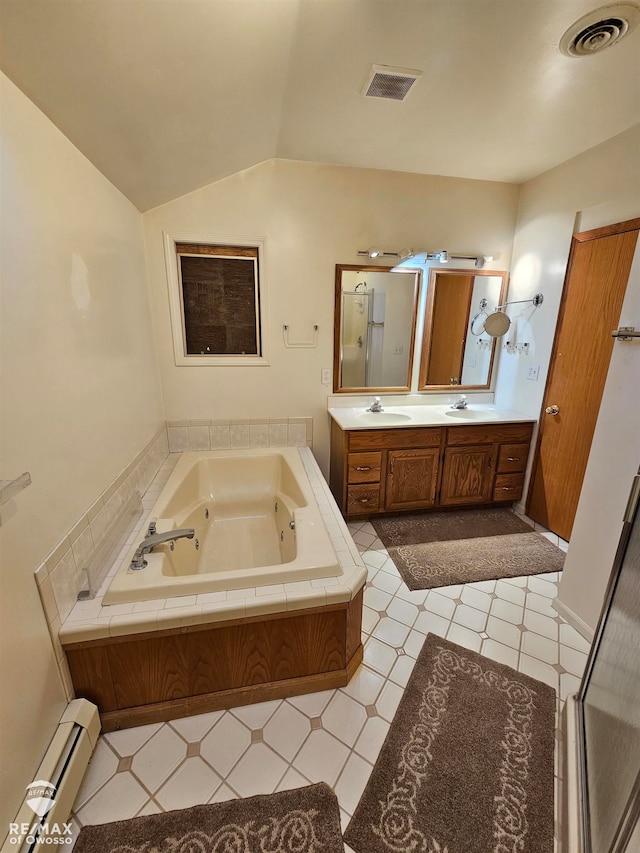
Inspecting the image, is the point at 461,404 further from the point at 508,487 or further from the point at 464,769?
the point at 464,769

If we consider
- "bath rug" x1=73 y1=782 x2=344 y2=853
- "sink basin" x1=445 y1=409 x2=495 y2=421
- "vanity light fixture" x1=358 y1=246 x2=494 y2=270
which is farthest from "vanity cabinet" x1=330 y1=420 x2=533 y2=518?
"bath rug" x1=73 y1=782 x2=344 y2=853

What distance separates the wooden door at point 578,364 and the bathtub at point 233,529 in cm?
180

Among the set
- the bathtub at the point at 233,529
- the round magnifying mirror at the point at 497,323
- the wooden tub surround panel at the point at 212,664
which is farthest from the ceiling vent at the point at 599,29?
the wooden tub surround panel at the point at 212,664

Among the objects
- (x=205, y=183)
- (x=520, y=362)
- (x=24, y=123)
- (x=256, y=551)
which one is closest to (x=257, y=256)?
(x=205, y=183)

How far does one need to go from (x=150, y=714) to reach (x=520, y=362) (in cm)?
315

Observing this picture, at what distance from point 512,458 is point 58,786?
297cm

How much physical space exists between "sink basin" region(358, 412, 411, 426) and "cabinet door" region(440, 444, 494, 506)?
42 centimetres

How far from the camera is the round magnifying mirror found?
2857 millimetres

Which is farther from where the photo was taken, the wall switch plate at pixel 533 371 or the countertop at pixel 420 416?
the wall switch plate at pixel 533 371

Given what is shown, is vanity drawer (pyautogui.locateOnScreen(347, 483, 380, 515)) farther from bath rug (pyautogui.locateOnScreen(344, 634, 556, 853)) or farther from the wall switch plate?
the wall switch plate

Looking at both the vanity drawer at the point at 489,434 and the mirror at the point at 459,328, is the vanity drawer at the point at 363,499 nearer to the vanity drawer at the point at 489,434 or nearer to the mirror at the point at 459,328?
the vanity drawer at the point at 489,434

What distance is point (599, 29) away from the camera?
4.32 ft

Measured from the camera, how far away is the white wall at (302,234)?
2396mm

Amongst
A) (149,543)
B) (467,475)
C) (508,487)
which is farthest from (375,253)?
(149,543)
